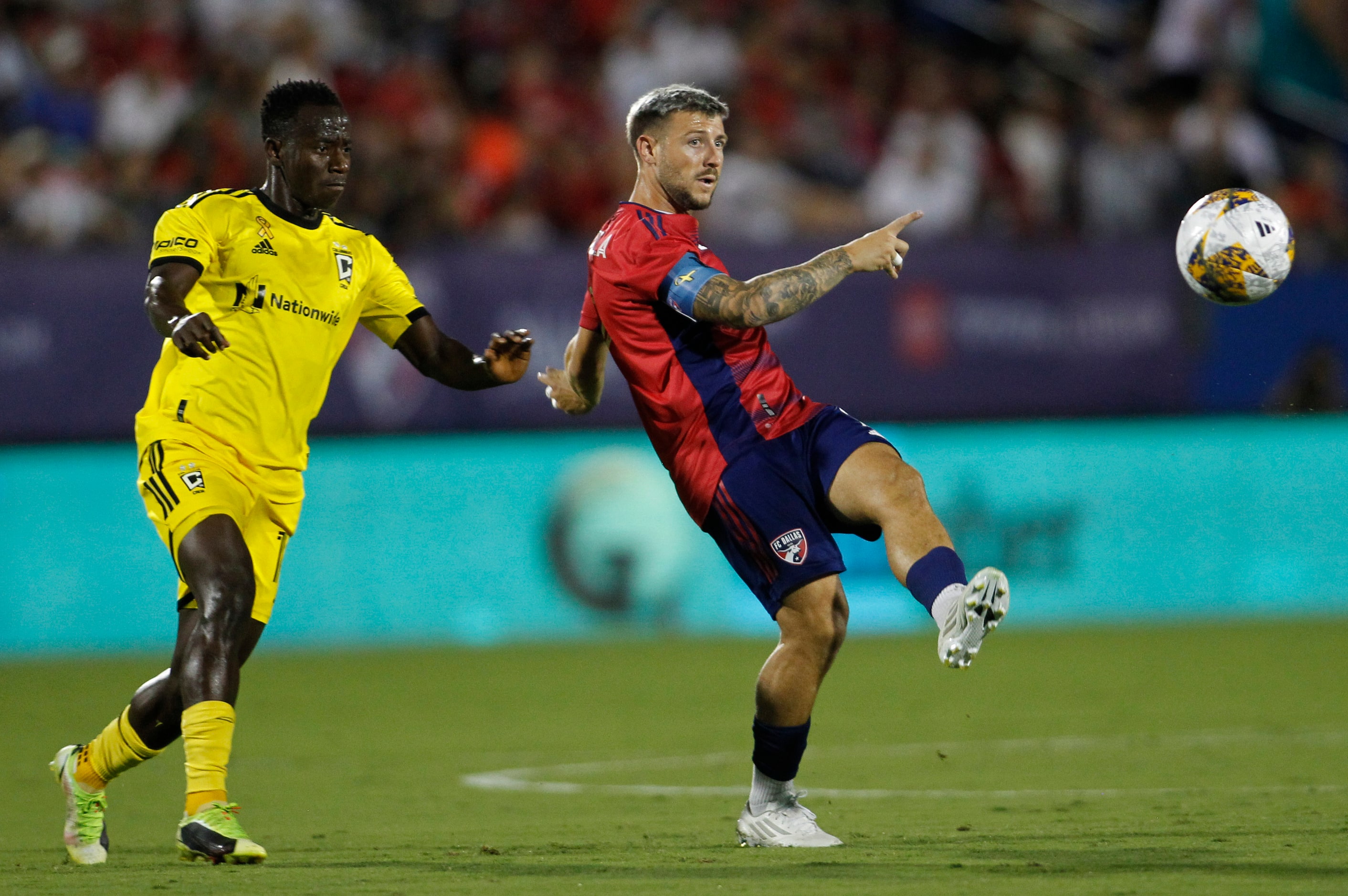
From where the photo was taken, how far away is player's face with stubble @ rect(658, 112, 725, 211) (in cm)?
638

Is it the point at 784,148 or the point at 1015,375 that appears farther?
the point at 784,148

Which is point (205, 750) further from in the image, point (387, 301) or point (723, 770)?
point (723, 770)

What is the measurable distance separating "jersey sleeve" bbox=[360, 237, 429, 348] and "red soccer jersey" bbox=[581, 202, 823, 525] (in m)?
0.88

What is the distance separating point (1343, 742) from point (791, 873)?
4416 millimetres

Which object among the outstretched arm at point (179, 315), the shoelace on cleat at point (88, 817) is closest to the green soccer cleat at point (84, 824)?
the shoelace on cleat at point (88, 817)

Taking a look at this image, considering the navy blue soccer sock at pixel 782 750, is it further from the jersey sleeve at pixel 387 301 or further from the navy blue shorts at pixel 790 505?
the jersey sleeve at pixel 387 301

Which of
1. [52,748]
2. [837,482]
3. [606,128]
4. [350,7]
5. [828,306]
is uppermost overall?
[350,7]

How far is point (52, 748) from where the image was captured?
32.2 feet

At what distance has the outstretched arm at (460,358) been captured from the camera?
689cm

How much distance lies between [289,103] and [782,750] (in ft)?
9.04


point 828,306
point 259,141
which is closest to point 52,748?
point 259,141

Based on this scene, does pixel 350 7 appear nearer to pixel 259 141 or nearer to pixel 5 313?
pixel 259 141

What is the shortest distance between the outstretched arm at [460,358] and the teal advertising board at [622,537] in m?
7.16

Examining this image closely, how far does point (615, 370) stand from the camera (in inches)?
563
